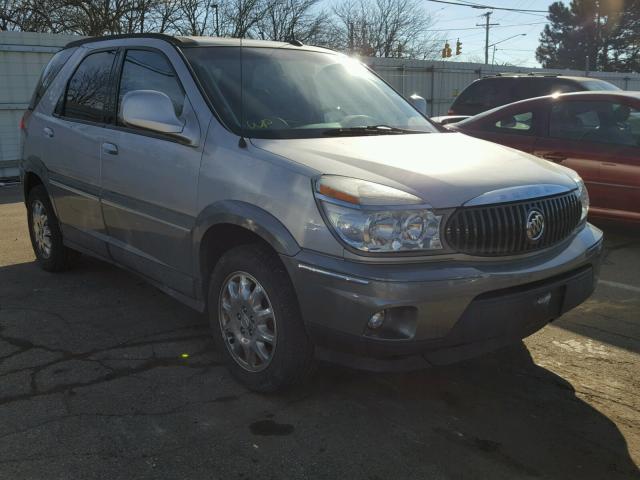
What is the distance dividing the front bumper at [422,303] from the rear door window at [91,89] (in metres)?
2.29

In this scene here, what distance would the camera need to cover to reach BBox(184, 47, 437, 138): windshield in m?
3.52

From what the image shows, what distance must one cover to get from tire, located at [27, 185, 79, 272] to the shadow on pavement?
1.31m

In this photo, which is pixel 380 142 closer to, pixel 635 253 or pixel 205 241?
pixel 205 241

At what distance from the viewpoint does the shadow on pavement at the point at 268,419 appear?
266cm

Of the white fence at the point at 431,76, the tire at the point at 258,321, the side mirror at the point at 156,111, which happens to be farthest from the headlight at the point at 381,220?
the white fence at the point at 431,76

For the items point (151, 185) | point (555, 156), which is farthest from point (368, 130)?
point (555, 156)

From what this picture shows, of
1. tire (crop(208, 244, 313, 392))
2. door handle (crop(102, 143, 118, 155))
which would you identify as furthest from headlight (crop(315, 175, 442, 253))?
door handle (crop(102, 143, 118, 155))

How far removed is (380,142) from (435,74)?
17848 millimetres

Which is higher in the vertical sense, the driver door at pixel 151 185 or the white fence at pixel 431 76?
the white fence at pixel 431 76

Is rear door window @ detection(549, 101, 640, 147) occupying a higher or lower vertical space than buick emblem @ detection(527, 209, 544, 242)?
higher

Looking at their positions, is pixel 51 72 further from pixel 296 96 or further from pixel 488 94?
pixel 488 94

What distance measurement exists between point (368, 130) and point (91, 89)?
2.18m

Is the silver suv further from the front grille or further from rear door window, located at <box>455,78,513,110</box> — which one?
rear door window, located at <box>455,78,513,110</box>

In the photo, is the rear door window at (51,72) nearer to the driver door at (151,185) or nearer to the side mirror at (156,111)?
the driver door at (151,185)
